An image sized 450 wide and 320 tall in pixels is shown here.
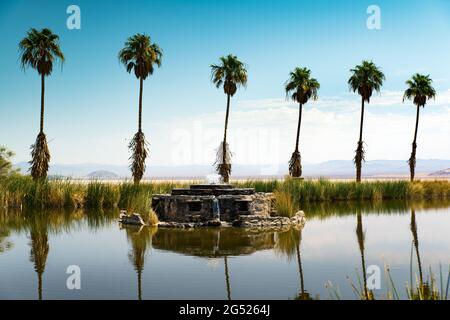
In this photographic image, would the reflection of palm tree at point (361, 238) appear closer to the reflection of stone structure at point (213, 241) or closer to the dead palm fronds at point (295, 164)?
the reflection of stone structure at point (213, 241)

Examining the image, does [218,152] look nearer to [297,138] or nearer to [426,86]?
[297,138]

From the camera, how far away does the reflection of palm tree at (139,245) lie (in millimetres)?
11420

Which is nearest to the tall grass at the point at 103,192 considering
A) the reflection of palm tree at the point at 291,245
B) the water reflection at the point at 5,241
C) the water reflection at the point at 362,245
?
the water reflection at the point at 362,245

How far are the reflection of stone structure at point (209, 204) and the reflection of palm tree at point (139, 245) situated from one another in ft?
7.94

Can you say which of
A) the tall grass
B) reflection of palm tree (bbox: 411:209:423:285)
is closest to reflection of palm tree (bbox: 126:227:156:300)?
the tall grass

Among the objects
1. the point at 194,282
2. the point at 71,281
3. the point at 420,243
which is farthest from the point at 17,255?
the point at 420,243

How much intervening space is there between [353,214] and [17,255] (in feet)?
56.3

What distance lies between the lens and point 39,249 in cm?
1456

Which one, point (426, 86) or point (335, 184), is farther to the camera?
point (426, 86)

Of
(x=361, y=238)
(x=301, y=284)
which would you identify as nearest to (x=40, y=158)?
(x=361, y=238)

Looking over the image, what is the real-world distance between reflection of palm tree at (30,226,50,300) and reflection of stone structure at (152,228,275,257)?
10.1ft

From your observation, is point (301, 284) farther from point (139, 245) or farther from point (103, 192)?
point (103, 192)

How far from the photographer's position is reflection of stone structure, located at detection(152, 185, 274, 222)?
21250 millimetres
